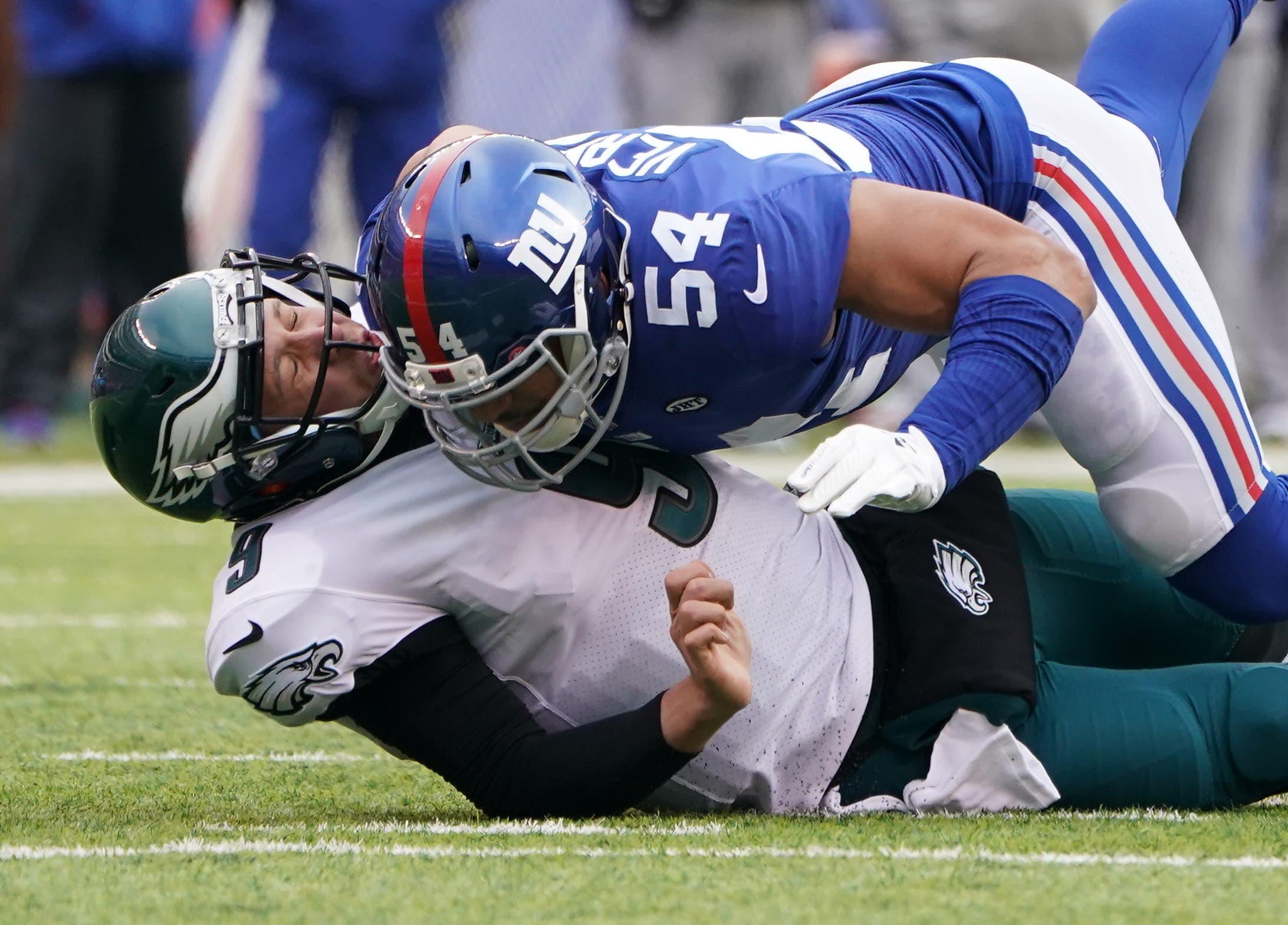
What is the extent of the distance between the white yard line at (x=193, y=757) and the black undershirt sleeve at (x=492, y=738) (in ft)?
2.13

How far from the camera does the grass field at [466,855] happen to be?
2248 mm

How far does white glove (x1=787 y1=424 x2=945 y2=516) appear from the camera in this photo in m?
2.45

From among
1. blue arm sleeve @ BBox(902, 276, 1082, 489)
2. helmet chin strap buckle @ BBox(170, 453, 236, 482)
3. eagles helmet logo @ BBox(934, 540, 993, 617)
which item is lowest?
eagles helmet logo @ BBox(934, 540, 993, 617)

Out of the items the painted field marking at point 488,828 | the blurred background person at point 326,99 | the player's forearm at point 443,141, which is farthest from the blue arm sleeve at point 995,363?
the blurred background person at point 326,99

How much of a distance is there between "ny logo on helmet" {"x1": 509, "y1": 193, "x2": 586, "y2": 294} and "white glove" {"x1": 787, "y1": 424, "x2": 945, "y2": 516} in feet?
1.34

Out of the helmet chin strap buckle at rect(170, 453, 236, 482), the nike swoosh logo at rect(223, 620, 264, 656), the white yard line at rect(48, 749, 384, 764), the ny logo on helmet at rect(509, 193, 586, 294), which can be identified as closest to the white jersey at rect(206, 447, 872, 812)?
the nike swoosh logo at rect(223, 620, 264, 656)

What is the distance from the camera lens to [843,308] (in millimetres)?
2818

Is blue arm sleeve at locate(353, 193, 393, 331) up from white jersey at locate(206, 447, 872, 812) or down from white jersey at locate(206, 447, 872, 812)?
up

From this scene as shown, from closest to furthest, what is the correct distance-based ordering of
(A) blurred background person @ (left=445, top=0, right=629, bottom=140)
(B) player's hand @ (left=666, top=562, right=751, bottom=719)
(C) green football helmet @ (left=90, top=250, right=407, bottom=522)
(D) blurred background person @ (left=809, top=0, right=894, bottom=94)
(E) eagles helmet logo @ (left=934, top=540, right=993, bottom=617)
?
1. (B) player's hand @ (left=666, top=562, right=751, bottom=719)
2. (C) green football helmet @ (left=90, top=250, right=407, bottom=522)
3. (E) eagles helmet logo @ (left=934, top=540, right=993, bottom=617)
4. (D) blurred background person @ (left=809, top=0, right=894, bottom=94)
5. (A) blurred background person @ (left=445, top=0, right=629, bottom=140)

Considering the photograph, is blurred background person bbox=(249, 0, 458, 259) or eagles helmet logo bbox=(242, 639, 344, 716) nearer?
eagles helmet logo bbox=(242, 639, 344, 716)

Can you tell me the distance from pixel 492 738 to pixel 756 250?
0.74 meters

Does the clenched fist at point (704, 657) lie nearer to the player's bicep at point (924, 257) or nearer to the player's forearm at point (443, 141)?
the player's bicep at point (924, 257)

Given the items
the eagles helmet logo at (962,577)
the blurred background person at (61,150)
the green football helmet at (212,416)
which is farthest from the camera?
the blurred background person at (61,150)

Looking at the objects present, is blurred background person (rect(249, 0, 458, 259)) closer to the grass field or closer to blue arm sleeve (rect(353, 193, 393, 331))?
the grass field
